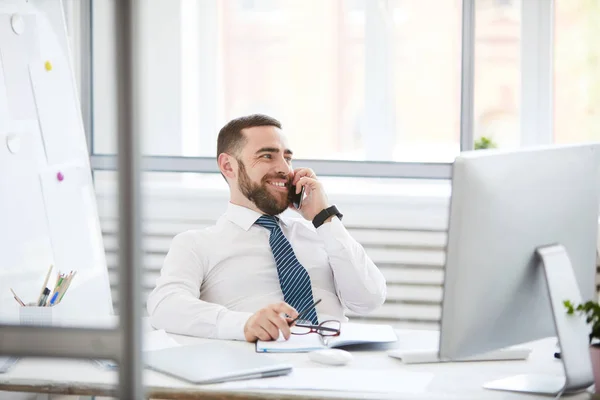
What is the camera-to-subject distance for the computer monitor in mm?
1526

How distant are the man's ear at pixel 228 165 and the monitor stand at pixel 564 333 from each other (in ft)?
4.10

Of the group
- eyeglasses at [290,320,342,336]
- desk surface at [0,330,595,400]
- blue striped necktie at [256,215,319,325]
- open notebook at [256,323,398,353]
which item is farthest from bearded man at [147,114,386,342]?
desk surface at [0,330,595,400]

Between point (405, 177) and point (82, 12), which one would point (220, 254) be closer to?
point (405, 177)

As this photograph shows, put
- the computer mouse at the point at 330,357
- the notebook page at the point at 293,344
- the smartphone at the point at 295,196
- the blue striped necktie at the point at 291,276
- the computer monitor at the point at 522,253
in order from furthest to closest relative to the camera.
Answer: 1. the smartphone at the point at 295,196
2. the blue striped necktie at the point at 291,276
3. the notebook page at the point at 293,344
4. the computer mouse at the point at 330,357
5. the computer monitor at the point at 522,253

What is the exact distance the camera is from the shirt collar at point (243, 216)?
8.70ft

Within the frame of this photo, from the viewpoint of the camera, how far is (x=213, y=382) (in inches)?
66.6

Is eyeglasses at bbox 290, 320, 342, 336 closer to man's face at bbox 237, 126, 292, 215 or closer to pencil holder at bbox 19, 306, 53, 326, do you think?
man's face at bbox 237, 126, 292, 215

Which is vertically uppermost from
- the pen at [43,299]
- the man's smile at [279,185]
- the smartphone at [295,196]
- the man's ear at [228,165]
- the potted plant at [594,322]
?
the man's ear at [228,165]

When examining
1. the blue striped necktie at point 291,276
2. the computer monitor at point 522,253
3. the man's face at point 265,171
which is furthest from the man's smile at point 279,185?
the computer monitor at point 522,253

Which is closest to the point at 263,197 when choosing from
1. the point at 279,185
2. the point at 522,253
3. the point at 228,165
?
the point at 279,185

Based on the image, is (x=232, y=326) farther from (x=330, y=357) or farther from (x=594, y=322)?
(x=594, y=322)

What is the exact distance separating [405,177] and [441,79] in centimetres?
47

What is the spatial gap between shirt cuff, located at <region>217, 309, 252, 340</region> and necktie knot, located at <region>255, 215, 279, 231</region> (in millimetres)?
545

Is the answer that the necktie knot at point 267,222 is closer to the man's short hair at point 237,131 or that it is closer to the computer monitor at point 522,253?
the man's short hair at point 237,131
